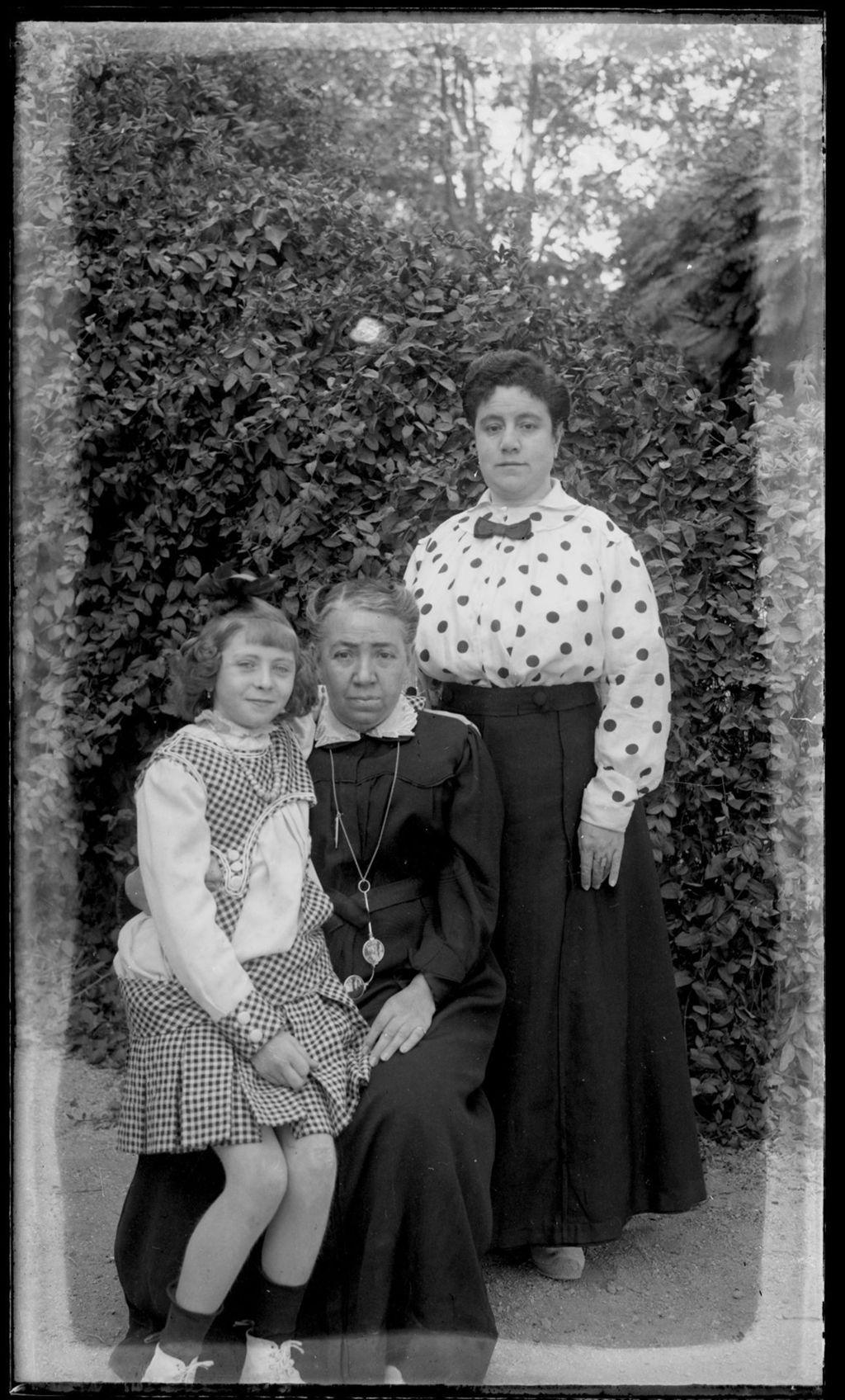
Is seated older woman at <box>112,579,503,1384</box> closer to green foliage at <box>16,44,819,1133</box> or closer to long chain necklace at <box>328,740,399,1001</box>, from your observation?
long chain necklace at <box>328,740,399,1001</box>

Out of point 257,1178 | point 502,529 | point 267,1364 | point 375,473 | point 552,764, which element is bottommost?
point 267,1364

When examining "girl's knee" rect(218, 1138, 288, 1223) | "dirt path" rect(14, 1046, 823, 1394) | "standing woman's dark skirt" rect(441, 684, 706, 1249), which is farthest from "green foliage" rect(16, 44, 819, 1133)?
"girl's knee" rect(218, 1138, 288, 1223)

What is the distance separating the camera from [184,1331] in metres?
2.68

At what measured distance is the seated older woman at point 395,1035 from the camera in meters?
2.78

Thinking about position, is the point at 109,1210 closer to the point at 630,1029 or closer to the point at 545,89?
the point at 630,1029

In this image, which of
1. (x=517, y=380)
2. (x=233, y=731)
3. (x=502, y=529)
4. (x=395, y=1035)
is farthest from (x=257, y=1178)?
(x=517, y=380)

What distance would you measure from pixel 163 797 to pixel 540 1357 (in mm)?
1563

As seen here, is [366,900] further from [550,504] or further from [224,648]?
[550,504]

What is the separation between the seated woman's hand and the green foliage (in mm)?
1171

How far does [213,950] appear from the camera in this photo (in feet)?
8.76

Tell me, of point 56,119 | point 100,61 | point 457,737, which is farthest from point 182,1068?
point 100,61

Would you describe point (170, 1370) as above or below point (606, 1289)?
above

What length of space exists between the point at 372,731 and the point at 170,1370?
1393mm

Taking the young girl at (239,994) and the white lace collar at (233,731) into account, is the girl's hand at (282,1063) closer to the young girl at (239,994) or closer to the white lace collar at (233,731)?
the young girl at (239,994)
